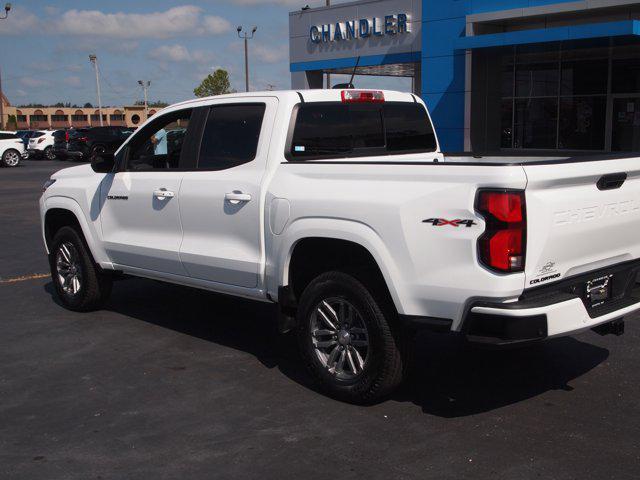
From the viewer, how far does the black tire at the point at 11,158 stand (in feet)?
111

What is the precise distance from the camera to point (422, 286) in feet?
14.1

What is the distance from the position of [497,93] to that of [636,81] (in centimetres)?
373

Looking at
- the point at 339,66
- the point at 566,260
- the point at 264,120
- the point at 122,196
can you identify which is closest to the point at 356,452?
the point at 566,260

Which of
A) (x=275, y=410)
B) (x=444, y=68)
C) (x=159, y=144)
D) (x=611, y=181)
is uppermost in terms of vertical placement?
(x=444, y=68)

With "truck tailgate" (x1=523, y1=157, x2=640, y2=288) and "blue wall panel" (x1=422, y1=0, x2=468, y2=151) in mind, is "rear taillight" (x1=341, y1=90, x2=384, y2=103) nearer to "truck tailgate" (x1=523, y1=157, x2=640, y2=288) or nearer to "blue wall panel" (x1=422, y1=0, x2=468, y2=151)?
"truck tailgate" (x1=523, y1=157, x2=640, y2=288)

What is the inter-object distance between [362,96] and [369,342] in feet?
7.06

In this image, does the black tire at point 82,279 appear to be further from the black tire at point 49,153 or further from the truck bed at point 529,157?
the black tire at point 49,153

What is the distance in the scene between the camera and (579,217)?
13.9ft

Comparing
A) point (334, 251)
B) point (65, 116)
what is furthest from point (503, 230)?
point (65, 116)

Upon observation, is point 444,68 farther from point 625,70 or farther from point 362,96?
point 362,96

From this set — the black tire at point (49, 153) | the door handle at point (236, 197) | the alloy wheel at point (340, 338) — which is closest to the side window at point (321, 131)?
the door handle at point (236, 197)

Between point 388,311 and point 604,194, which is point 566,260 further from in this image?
point 388,311

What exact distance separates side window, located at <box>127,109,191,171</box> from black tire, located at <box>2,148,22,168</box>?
29.8 metres

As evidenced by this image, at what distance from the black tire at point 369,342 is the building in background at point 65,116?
3766 inches
